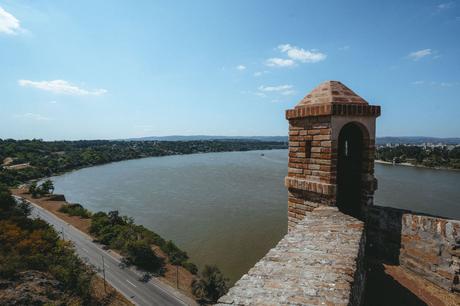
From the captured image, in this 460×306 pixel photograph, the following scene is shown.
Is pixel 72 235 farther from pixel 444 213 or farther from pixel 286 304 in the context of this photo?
pixel 444 213

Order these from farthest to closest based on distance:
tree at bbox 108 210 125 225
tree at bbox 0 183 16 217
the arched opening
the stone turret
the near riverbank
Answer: tree at bbox 108 210 125 225, tree at bbox 0 183 16 217, the near riverbank, the arched opening, the stone turret

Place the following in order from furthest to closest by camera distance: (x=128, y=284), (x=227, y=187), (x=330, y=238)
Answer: (x=227, y=187) < (x=128, y=284) < (x=330, y=238)

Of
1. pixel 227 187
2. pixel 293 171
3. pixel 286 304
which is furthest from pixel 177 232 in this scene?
pixel 286 304

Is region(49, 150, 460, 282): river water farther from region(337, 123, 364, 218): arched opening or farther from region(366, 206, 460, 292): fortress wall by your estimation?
region(366, 206, 460, 292): fortress wall

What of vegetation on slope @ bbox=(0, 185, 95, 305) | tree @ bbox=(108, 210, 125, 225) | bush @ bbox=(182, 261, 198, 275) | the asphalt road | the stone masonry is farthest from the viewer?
tree @ bbox=(108, 210, 125, 225)

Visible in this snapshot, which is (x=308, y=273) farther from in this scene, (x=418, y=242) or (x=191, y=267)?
(x=191, y=267)

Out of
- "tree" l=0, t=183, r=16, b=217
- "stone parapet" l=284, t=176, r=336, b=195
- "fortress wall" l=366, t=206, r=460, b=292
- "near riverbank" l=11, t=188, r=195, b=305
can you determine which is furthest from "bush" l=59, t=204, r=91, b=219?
"fortress wall" l=366, t=206, r=460, b=292
